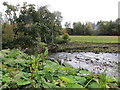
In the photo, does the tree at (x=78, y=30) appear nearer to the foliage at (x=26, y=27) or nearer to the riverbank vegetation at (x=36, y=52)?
the riverbank vegetation at (x=36, y=52)

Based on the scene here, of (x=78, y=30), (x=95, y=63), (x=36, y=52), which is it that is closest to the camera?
(x=36, y=52)

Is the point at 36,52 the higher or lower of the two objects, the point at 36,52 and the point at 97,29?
the lower

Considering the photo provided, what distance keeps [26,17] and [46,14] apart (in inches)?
113

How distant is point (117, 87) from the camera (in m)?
0.64

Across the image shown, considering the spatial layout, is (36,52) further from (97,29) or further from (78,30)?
(97,29)

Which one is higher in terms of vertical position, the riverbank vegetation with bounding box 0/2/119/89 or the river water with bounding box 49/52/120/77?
the riverbank vegetation with bounding box 0/2/119/89

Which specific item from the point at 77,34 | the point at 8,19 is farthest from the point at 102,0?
the point at 77,34

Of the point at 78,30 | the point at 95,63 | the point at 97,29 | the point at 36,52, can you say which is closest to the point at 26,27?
the point at 95,63

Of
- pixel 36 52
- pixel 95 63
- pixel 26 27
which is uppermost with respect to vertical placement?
pixel 26 27

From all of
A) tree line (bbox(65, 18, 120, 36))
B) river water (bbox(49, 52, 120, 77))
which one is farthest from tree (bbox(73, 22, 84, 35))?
river water (bbox(49, 52, 120, 77))

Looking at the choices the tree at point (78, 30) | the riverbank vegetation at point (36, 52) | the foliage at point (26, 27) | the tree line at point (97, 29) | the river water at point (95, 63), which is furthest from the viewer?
the tree at point (78, 30)

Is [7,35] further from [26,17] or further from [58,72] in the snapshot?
[58,72]

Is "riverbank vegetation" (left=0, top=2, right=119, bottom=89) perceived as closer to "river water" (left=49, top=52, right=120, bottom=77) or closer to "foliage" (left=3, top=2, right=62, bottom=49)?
"foliage" (left=3, top=2, right=62, bottom=49)

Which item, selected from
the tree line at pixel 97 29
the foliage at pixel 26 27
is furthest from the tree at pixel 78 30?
the foliage at pixel 26 27
